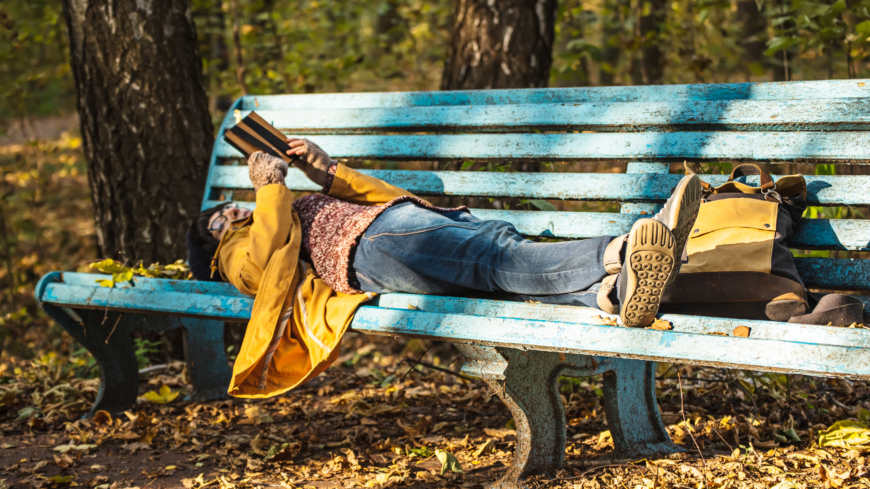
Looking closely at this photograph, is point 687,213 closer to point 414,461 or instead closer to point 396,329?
point 396,329

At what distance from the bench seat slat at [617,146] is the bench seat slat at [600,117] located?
0.05 meters

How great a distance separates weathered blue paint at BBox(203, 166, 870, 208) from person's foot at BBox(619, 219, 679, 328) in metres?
0.85

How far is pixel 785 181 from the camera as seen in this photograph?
2191 mm

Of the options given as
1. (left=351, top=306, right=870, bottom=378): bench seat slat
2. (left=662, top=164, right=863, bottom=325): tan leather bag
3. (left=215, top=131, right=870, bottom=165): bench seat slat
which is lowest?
(left=351, top=306, right=870, bottom=378): bench seat slat

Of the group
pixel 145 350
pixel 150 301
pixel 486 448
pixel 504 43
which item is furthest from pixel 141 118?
pixel 486 448

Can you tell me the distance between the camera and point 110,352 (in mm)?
3127

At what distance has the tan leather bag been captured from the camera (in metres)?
1.89

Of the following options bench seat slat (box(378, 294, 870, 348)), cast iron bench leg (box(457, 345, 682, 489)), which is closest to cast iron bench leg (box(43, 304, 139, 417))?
bench seat slat (box(378, 294, 870, 348))

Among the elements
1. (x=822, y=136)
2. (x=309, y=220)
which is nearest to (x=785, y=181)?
(x=822, y=136)

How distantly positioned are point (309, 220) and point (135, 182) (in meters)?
1.44

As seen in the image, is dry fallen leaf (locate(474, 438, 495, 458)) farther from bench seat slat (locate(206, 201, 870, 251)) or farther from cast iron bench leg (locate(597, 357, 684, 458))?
bench seat slat (locate(206, 201, 870, 251))

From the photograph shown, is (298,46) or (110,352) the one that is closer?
(110,352)

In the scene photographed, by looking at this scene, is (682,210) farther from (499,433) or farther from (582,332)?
(499,433)

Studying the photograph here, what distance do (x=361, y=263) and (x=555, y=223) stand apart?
2.56 ft
